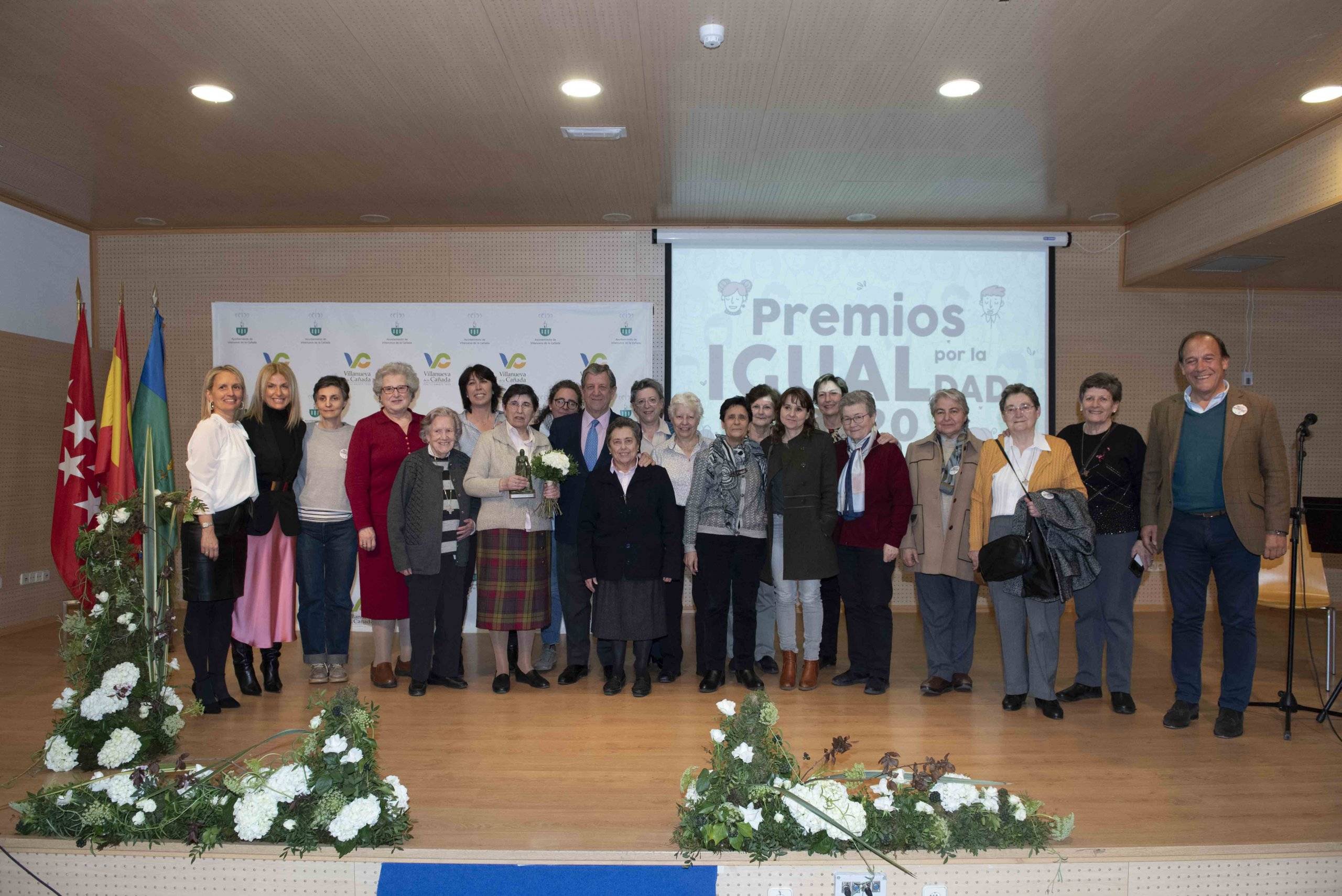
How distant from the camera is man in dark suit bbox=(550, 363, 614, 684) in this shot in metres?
4.93

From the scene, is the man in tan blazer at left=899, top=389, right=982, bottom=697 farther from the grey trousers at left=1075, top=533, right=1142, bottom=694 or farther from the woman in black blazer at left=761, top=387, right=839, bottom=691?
the grey trousers at left=1075, top=533, right=1142, bottom=694

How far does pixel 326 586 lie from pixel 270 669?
494mm

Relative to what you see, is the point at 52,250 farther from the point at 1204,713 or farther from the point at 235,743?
the point at 1204,713

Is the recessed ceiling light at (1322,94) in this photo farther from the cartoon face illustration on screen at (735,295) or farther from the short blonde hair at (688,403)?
the cartoon face illustration on screen at (735,295)

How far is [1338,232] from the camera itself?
18.2 ft

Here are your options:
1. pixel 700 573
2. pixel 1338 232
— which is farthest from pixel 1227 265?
pixel 700 573

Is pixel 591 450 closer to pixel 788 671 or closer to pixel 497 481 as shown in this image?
pixel 497 481

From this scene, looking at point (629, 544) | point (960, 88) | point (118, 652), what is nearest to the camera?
point (118, 652)

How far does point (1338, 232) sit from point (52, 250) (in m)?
8.92

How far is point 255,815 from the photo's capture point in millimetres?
2631

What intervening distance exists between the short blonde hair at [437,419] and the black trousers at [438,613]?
0.64m

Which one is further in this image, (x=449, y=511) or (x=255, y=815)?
(x=449, y=511)

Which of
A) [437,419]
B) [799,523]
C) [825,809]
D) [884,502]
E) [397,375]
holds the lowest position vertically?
[825,809]

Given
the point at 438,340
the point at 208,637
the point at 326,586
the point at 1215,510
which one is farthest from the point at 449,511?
the point at 1215,510
